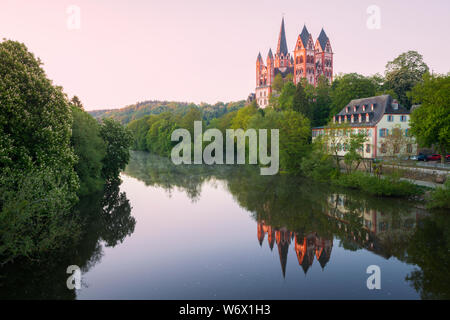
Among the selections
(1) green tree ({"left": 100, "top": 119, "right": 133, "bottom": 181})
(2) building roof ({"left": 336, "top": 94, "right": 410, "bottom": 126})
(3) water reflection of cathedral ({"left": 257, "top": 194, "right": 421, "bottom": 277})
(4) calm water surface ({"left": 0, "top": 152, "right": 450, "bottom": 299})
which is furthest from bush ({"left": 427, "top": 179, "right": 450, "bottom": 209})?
(1) green tree ({"left": 100, "top": 119, "right": 133, "bottom": 181})

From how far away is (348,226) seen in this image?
2241 cm

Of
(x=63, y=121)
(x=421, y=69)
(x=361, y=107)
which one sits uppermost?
(x=421, y=69)

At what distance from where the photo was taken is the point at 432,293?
13055 mm

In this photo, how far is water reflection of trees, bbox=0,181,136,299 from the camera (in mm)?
13258

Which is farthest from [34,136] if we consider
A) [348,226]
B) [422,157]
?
[422,157]

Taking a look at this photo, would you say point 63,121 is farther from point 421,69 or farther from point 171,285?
point 421,69

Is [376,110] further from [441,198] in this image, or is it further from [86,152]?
[86,152]

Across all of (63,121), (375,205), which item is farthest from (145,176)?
(375,205)

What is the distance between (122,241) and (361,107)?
40681 mm

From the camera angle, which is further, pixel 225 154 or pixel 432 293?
pixel 225 154

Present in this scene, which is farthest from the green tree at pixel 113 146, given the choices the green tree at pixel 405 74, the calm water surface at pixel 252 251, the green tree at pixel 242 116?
the green tree at pixel 405 74

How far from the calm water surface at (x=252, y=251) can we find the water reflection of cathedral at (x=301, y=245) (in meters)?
0.06
